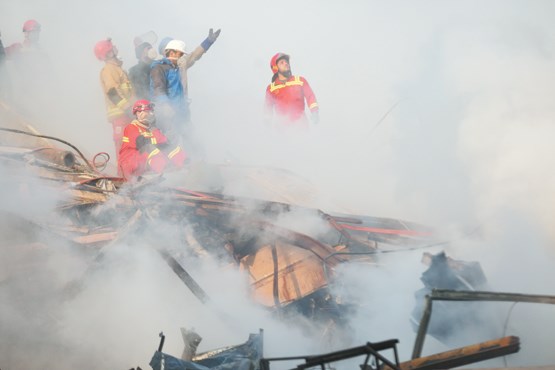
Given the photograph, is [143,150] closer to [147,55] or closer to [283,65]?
[147,55]

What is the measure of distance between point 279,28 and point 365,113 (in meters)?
4.79

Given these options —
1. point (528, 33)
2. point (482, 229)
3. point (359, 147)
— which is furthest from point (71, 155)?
point (528, 33)

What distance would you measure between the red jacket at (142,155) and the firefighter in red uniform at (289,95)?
256 centimetres

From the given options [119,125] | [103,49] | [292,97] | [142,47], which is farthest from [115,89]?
[292,97]

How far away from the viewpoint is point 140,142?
21.5 feet

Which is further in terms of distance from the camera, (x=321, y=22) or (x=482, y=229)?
(x=321, y=22)

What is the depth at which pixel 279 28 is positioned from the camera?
14.8 meters

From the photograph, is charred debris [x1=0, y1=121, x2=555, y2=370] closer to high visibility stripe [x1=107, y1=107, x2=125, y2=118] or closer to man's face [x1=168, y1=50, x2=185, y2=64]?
high visibility stripe [x1=107, y1=107, x2=125, y2=118]

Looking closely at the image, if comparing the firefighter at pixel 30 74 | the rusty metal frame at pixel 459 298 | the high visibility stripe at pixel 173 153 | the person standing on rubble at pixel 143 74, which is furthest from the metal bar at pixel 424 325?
the firefighter at pixel 30 74

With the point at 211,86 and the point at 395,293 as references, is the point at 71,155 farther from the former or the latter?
the point at 211,86

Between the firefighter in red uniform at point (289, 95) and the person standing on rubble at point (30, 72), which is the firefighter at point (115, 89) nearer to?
the person standing on rubble at point (30, 72)

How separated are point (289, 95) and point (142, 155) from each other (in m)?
3.10

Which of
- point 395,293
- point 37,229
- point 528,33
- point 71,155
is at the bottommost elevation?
point 395,293

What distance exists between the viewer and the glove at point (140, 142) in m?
6.54
